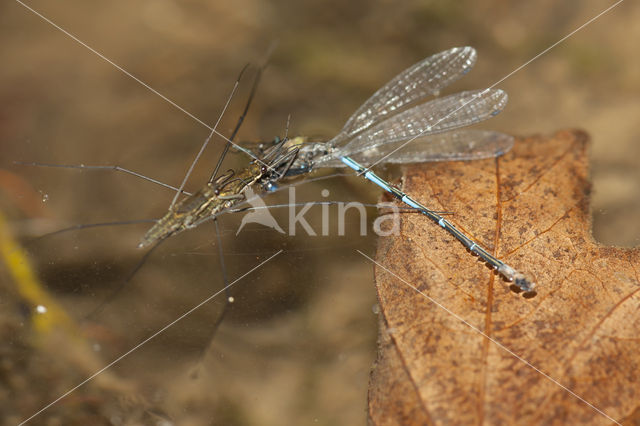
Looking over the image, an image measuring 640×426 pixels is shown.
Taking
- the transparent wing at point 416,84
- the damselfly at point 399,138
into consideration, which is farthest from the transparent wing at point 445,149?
the transparent wing at point 416,84

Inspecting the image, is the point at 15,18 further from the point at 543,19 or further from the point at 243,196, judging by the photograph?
the point at 543,19

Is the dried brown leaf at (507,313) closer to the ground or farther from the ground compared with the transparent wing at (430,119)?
closer to the ground

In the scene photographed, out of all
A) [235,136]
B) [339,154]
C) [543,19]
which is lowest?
[339,154]

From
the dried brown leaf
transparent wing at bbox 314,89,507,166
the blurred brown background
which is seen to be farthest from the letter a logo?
the dried brown leaf

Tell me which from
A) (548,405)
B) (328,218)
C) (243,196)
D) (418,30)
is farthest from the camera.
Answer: (418,30)

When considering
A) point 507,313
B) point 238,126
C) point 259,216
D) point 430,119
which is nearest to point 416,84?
point 430,119

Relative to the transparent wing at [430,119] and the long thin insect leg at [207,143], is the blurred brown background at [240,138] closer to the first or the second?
the long thin insect leg at [207,143]

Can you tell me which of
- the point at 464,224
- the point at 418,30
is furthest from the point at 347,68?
the point at 464,224
